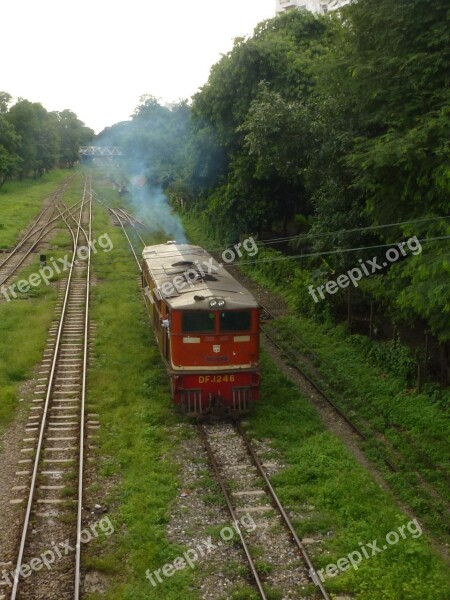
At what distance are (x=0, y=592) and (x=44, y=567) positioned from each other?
2.27 ft

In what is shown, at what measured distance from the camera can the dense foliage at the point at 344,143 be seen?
12.4 meters

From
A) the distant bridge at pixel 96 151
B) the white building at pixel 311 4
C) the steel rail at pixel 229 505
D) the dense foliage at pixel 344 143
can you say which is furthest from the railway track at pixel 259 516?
the distant bridge at pixel 96 151

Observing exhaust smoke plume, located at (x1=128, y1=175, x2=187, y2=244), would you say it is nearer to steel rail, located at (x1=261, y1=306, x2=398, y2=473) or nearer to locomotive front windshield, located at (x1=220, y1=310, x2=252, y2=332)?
steel rail, located at (x1=261, y1=306, x2=398, y2=473)

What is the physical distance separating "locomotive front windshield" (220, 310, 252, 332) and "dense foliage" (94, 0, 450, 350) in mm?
3158

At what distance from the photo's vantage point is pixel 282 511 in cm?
984

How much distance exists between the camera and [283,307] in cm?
2283

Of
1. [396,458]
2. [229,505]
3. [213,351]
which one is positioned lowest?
[396,458]

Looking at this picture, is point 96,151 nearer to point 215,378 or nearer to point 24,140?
point 24,140

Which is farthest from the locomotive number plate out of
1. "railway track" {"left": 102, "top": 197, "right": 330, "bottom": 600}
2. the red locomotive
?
"railway track" {"left": 102, "top": 197, "right": 330, "bottom": 600}

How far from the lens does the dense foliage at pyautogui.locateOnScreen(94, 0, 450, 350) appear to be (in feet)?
40.8

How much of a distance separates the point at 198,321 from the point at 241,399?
195 centimetres

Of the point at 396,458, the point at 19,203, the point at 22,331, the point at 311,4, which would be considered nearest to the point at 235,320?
the point at 396,458

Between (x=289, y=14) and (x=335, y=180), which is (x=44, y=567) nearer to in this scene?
(x=335, y=180)

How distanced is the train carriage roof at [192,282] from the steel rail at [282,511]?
2.70 m
